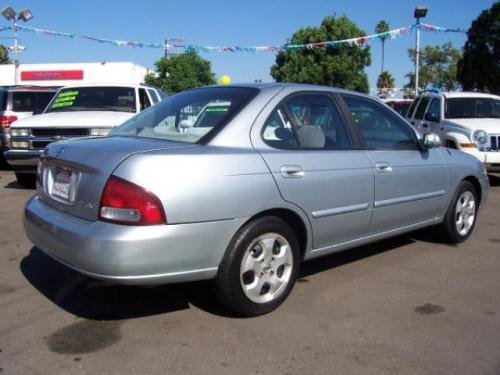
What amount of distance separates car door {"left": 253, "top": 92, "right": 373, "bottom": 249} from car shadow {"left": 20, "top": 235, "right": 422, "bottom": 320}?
74 cm

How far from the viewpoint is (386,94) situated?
45.9m

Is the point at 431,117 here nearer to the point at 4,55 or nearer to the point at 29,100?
the point at 29,100

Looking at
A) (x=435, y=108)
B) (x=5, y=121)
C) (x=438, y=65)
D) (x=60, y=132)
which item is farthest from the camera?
(x=438, y=65)

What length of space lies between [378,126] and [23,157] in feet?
18.6

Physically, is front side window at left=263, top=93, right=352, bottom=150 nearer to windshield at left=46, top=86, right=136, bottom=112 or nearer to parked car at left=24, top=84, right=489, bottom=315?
parked car at left=24, top=84, right=489, bottom=315

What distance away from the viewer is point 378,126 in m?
4.87

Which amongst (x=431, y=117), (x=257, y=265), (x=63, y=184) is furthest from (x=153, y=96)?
(x=257, y=265)

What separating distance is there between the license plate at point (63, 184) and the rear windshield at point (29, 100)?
8938mm

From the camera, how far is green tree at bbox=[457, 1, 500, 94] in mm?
31109

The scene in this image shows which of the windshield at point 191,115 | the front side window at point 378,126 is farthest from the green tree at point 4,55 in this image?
the front side window at point 378,126

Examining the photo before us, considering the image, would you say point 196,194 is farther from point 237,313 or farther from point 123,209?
point 237,313

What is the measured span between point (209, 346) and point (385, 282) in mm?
1839

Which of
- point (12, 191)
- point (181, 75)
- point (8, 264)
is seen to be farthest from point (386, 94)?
point (8, 264)

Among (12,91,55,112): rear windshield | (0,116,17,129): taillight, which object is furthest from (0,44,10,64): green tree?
(0,116,17,129): taillight
